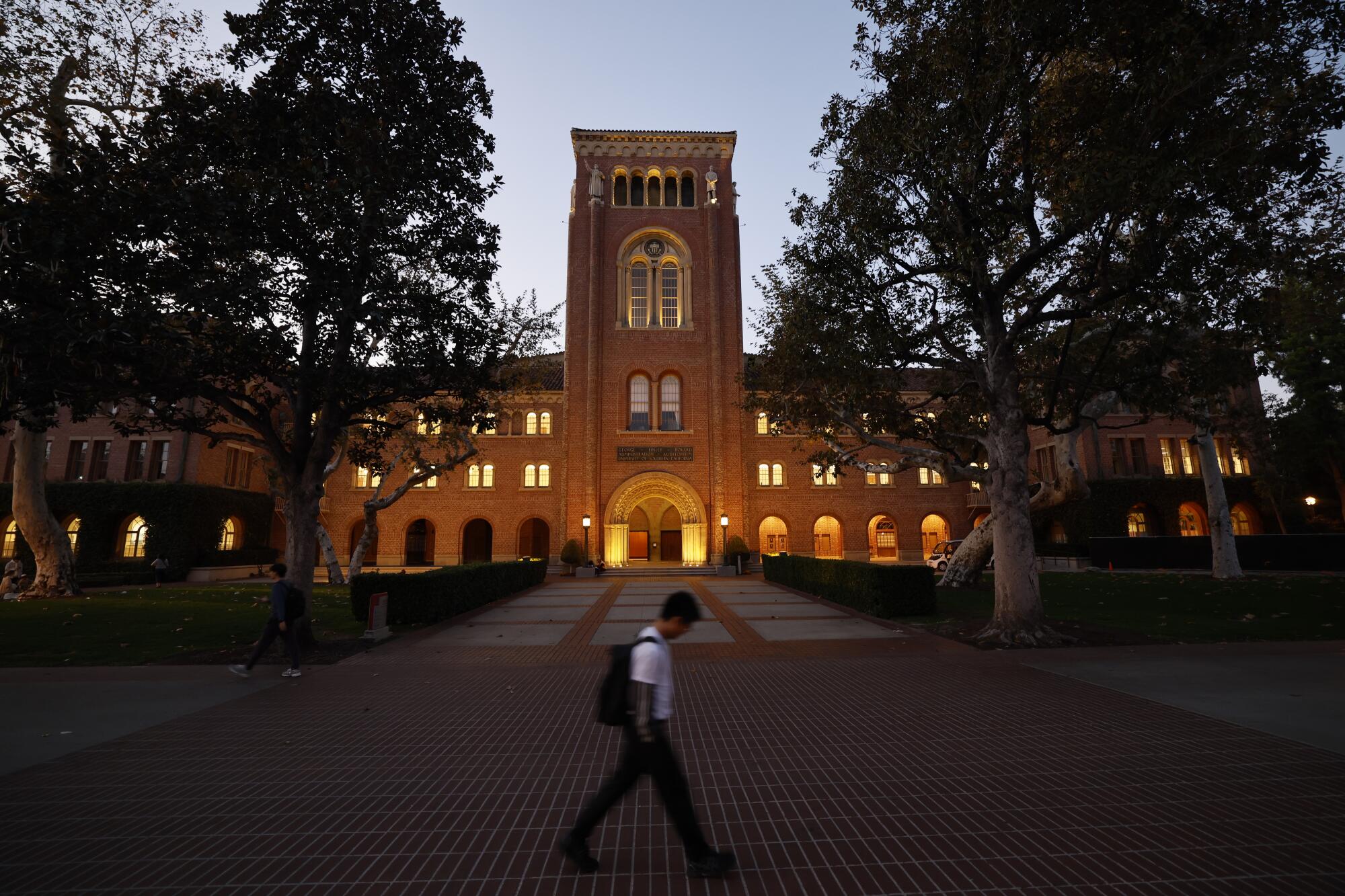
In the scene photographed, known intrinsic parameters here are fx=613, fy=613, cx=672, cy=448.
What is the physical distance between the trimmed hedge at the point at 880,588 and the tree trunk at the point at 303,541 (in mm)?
10962

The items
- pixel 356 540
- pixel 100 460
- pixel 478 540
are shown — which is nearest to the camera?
pixel 100 460

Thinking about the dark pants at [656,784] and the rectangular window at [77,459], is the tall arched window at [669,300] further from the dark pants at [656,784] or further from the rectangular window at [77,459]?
the dark pants at [656,784]

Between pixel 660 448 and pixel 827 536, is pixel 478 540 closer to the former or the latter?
pixel 660 448

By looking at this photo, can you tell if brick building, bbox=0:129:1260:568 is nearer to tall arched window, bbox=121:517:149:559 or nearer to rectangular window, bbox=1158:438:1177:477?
rectangular window, bbox=1158:438:1177:477

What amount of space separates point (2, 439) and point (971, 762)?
143 feet

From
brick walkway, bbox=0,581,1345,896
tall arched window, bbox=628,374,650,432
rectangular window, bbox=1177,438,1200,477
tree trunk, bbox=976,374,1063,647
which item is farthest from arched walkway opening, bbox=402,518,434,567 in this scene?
rectangular window, bbox=1177,438,1200,477

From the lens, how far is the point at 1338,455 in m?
25.4

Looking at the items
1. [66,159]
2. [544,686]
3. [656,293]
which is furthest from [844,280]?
[656,293]

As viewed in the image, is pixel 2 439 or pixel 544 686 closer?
pixel 544 686

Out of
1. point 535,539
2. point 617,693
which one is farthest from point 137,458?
point 617,693

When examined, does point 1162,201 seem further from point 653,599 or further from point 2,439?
point 2,439

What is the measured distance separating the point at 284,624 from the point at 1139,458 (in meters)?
39.0

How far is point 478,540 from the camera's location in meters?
37.7

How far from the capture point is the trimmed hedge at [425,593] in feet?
40.8
